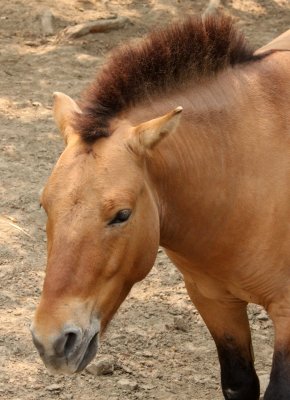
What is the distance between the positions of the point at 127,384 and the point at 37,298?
3.05 ft

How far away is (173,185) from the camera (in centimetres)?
359

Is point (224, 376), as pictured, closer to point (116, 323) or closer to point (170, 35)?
point (116, 323)

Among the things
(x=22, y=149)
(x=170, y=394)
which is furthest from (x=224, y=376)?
(x=22, y=149)

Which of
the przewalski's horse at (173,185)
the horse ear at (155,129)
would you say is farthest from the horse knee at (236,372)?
the horse ear at (155,129)

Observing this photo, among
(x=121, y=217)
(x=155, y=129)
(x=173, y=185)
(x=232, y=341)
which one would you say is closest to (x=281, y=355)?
(x=232, y=341)

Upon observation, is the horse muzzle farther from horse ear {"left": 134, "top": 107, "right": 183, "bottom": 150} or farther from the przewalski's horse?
horse ear {"left": 134, "top": 107, "right": 183, "bottom": 150}

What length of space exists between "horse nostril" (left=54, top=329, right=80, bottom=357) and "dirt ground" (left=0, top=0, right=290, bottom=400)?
4.60 feet

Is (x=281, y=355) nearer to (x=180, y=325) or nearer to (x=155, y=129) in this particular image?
(x=155, y=129)

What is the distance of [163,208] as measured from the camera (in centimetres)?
359

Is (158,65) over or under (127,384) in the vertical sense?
over

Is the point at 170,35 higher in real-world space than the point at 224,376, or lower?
higher

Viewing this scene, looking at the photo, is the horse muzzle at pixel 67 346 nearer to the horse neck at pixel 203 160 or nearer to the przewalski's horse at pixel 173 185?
the przewalski's horse at pixel 173 185

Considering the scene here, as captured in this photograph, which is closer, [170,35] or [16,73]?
[170,35]

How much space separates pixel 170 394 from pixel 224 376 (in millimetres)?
316
